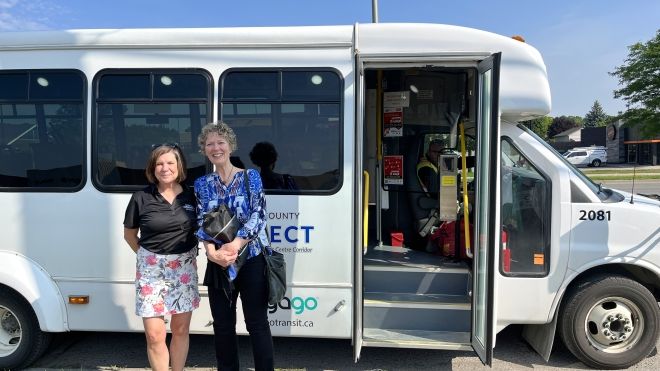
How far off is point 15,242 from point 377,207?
329cm

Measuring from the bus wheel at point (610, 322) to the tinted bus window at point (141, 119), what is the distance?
3.17 metres

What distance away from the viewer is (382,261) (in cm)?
411

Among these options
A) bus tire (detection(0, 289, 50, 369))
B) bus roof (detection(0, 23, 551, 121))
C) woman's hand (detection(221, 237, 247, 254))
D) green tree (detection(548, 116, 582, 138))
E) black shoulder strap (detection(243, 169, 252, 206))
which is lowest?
bus tire (detection(0, 289, 50, 369))

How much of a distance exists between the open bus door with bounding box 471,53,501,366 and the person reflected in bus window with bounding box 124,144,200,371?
2.06 m

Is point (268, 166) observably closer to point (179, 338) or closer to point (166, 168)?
point (166, 168)

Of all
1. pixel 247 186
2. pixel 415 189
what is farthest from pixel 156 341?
pixel 415 189

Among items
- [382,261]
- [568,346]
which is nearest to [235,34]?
[382,261]

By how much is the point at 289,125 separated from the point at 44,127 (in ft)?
6.45

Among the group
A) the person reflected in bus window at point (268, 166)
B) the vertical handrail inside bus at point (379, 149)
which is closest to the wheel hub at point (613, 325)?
the vertical handrail inside bus at point (379, 149)

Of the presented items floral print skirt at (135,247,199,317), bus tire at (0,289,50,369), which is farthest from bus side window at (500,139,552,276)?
bus tire at (0,289,50,369)

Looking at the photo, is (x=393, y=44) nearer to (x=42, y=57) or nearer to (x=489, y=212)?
(x=489, y=212)

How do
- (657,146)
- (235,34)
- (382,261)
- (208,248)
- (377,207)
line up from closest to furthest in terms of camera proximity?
(208,248) → (235,34) → (382,261) → (377,207) → (657,146)

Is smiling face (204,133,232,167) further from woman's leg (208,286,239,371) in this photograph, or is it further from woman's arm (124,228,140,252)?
woman's leg (208,286,239,371)

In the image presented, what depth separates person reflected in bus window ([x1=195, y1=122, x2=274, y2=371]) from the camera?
109 inches
